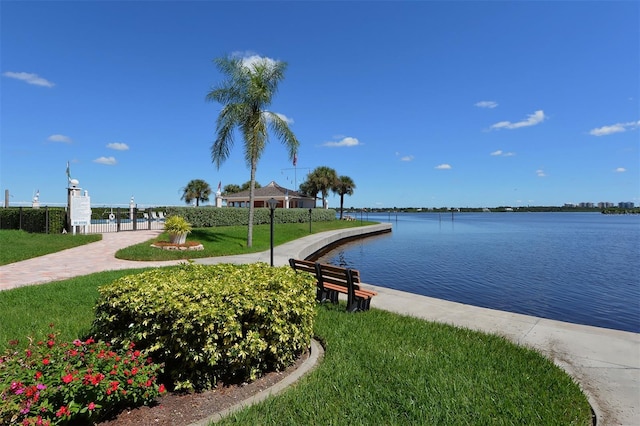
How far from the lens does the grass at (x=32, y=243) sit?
12.7m

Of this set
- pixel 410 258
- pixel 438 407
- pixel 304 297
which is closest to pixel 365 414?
pixel 438 407

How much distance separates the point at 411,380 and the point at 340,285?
3329mm

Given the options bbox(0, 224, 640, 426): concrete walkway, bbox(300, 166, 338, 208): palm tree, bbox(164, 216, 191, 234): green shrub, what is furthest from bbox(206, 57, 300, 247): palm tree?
bbox(300, 166, 338, 208): palm tree

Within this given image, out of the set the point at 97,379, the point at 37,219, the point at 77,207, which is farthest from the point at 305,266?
the point at 37,219

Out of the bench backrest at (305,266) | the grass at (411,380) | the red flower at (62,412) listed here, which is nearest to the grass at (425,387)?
the grass at (411,380)

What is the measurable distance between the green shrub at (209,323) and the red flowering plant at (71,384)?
11.5 inches

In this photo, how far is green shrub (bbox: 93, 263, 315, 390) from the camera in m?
3.44

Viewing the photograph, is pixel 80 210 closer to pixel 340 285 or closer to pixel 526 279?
pixel 340 285

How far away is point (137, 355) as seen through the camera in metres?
3.29

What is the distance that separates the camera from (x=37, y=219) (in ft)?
61.3

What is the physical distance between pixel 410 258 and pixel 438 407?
52.0 feet

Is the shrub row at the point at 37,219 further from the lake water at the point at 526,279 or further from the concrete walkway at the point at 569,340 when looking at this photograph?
the lake water at the point at 526,279

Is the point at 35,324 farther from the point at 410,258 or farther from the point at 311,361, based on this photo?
the point at 410,258

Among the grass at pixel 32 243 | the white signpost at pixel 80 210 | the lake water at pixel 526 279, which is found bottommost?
the lake water at pixel 526 279
